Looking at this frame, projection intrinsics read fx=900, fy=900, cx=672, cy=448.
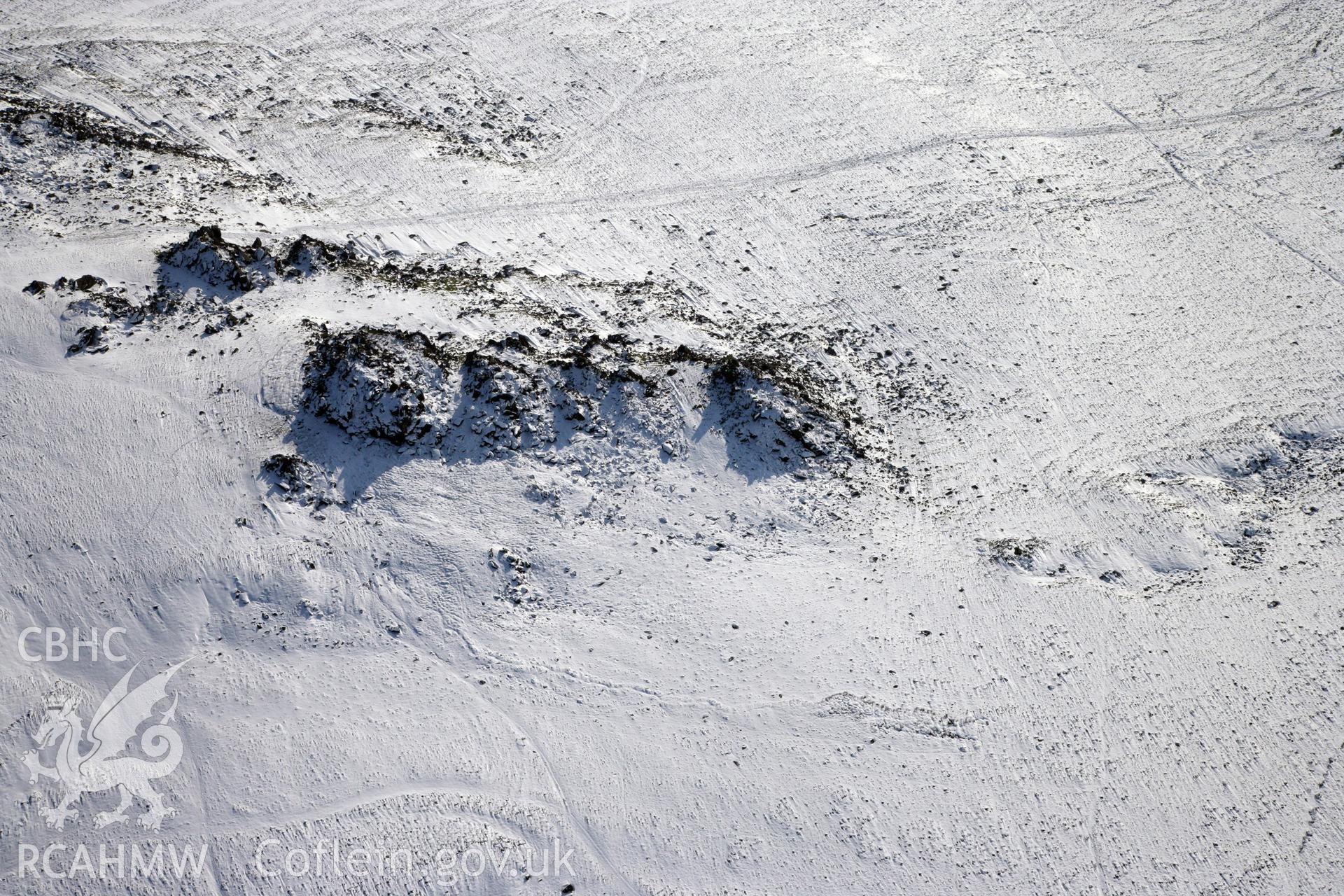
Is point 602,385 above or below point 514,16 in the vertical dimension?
below

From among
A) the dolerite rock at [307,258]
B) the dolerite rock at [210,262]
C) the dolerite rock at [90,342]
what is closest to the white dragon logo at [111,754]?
the dolerite rock at [90,342]

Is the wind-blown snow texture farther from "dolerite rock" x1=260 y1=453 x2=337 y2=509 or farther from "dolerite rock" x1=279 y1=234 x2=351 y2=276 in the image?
"dolerite rock" x1=279 y1=234 x2=351 y2=276

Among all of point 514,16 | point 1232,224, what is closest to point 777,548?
point 1232,224

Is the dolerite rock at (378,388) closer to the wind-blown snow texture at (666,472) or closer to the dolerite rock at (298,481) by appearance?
the wind-blown snow texture at (666,472)

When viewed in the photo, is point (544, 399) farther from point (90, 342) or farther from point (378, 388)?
point (90, 342)

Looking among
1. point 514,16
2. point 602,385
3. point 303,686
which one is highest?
point 514,16

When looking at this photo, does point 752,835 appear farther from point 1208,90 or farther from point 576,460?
point 1208,90
